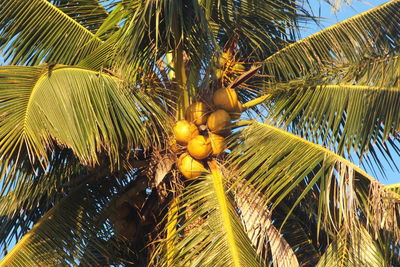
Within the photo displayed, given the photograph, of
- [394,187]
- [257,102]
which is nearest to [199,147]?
[257,102]

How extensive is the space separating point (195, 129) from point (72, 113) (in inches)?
48.7

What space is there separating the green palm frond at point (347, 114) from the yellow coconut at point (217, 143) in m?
0.61

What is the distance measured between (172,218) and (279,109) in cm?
148

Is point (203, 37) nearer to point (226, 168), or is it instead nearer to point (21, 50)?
point (226, 168)

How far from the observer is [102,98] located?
6.83 meters

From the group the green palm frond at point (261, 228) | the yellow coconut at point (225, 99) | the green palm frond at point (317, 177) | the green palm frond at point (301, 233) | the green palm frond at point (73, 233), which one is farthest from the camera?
the green palm frond at point (301, 233)

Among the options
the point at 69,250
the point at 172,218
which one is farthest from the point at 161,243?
the point at 69,250

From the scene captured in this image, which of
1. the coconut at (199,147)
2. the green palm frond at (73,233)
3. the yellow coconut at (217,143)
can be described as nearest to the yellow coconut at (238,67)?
the yellow coconut at (217,143)

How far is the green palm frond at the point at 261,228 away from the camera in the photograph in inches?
264

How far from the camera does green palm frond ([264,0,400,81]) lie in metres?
7.95

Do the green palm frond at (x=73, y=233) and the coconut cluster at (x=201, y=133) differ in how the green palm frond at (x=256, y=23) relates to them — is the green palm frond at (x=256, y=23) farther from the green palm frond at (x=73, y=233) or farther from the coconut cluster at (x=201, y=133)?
the green palm frond at (x=73, y=233)

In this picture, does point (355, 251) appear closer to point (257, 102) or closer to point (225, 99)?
point (225, 99)

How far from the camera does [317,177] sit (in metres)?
6.41

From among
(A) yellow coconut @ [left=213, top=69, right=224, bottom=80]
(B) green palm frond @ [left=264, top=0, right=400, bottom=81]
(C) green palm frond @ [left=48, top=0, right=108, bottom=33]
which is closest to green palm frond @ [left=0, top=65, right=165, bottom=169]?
(A) yellow coconut @ [left=213, top=69, right=224, bottom=80]
